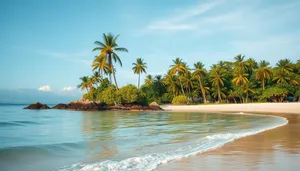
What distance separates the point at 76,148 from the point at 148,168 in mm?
4043

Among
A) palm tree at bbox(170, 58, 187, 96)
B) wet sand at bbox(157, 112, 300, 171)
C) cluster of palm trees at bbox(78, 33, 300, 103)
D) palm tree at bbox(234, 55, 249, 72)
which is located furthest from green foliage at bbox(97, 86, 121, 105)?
wet sand at bbox(157, 112, 300, 171)

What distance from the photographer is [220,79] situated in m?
64.6

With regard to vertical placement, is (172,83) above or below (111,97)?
above

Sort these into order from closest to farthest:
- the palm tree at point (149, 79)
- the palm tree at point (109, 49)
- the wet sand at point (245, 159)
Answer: the wet sand at point (245, 159), the palm tree at point (109, 49), the palm tree at point (149, 79)

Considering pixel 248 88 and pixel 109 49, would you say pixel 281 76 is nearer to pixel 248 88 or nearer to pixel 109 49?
pixel 248 88

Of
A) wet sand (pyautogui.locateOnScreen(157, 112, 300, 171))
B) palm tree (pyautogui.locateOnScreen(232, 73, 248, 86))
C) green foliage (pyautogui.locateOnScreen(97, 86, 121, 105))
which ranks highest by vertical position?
palm tree (pyautogui.locateOnScreen(232, 73, 248, 86))

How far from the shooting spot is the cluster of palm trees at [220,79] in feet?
204

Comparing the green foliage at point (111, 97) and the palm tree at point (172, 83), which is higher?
the palm tree at point (172, 83)

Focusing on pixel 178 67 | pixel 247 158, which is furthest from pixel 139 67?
pixel 247 158

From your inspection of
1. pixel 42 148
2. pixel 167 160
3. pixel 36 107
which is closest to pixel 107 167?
pixel 167 160

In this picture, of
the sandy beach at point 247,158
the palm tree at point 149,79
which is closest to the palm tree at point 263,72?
the palm tree at point 149,79

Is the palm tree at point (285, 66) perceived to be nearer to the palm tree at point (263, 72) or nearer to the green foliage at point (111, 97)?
the palm tree at point (263, 72)

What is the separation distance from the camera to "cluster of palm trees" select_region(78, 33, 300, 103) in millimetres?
62156

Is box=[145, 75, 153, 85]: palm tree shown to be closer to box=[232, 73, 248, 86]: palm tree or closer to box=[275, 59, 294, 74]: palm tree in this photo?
box=[232, 73, 248, 86]: palm tree
